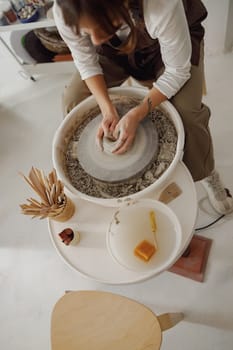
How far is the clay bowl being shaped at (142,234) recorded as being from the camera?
834mm

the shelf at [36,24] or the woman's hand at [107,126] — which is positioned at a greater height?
the shelf at [36,24]

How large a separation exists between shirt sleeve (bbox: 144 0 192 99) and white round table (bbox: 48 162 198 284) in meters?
0.24

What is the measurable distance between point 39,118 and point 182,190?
122 centimetres

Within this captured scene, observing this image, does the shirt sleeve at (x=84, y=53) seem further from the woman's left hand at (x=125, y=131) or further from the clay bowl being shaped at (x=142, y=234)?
the clay bowl being shaped at (x=142, y=234)

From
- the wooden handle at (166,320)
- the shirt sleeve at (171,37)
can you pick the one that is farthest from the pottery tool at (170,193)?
the wooden handle at (166,320)

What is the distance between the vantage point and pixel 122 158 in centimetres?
90

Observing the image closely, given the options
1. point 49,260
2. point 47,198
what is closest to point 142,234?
point 47,198

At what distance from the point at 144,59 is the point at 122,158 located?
0.36 meters

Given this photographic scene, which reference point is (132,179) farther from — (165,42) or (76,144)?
(165,42)

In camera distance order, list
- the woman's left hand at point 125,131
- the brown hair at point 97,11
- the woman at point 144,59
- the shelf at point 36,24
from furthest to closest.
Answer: the shelf at point 36,24, the woman's left hand at point 125,131, the woman at point 144,59, the brown hair at point 97,11

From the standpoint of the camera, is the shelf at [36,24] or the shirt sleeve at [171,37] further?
the shelf at [36,24]

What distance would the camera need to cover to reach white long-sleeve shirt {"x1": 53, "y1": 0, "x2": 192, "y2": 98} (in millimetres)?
786

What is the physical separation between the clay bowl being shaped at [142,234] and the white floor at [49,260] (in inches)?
15.9

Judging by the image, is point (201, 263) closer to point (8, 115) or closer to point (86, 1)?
point (86, 1)
